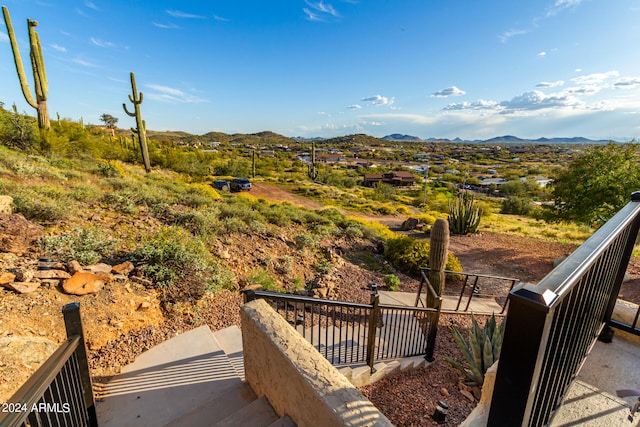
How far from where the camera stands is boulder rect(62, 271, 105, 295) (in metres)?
4.27

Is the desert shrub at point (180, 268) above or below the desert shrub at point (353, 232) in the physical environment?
above

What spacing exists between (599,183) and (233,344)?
12.1 meters

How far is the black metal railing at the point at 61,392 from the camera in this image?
1.41m

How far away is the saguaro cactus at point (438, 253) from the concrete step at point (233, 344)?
12.2 ft

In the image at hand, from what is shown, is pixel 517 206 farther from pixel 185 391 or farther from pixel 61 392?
pixel 61 392

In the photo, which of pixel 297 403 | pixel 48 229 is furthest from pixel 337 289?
pixel 48 229

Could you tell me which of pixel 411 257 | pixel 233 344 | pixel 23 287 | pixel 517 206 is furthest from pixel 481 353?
pixel 517 206

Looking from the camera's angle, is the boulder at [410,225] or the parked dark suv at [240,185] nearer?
the boulder at [410,225]

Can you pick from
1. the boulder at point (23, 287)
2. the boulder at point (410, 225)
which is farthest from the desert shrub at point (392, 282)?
the boulder at point (410, 225)

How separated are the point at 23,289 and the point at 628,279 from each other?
1449cm

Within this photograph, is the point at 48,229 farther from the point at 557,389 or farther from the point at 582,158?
the point at 582,158

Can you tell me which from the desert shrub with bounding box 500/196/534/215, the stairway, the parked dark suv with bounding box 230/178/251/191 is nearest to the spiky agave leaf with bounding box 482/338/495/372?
the stairway

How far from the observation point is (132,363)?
3.65 m

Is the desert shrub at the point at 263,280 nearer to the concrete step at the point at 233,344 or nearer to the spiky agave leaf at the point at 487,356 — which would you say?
the concrete step at the point at 233,344
